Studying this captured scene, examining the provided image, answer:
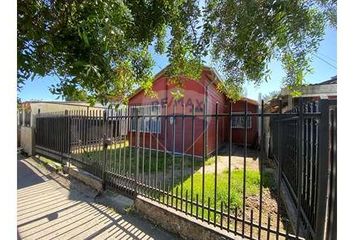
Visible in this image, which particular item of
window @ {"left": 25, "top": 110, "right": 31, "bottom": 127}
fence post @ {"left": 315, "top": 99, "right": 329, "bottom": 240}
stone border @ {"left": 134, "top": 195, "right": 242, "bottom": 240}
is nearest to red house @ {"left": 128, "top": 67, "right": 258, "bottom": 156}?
window @ {"left": 25, "top": 110, "right": 31, "bottom": 127}

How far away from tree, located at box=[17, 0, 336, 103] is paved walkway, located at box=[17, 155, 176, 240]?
1.84 meters

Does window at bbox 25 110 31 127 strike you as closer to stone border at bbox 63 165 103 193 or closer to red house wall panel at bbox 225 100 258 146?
stone border at bbox 63 165 103 193

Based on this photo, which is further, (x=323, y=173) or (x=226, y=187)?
(x=226, y=187)

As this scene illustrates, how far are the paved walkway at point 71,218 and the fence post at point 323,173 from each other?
2.04 meters

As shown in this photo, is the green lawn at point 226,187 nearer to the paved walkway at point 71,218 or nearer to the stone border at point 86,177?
the paved walkway at point 71,218

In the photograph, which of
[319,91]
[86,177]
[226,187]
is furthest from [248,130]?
[86,177]

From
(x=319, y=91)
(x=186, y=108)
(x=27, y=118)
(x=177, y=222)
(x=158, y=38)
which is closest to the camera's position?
(x=177, y=222)

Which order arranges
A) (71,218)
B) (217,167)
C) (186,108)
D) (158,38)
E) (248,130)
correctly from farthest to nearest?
(248,130) → (186,108) → (217,167) → (158,38) → (71,218)

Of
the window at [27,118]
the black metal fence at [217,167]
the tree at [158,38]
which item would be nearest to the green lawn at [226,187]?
the black metal fence at [217,167]

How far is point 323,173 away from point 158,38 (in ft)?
11.2

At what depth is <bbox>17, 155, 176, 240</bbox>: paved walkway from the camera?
3834 mm

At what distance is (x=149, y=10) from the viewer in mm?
3854

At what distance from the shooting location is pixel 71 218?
14.5ft

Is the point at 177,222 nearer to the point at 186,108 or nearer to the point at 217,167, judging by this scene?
the point at 217,167
